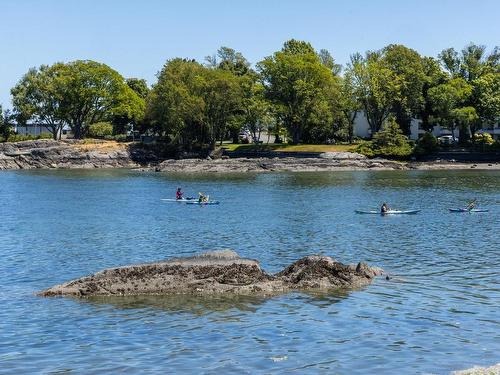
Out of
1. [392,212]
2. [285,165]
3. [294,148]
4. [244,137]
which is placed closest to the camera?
[392,212]

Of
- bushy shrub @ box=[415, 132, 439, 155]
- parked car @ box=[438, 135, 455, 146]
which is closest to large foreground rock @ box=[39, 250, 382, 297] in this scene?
bushy shrub @ box=[415, 132, 439, 155]

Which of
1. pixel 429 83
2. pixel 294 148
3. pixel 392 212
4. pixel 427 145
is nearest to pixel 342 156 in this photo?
pixel 294 148

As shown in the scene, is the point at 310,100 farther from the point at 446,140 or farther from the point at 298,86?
the point at 446,140

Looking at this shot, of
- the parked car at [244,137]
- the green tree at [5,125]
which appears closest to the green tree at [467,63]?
the parked car at [244,137]

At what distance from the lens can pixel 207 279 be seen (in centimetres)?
2817

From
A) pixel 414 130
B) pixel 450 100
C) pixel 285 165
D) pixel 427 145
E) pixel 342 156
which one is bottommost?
pixel 285 165

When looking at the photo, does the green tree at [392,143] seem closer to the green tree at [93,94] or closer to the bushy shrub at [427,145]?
the bushy shrub at [427,145]

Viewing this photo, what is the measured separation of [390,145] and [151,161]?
169ft

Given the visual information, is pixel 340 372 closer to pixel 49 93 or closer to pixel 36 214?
pixel 36 214

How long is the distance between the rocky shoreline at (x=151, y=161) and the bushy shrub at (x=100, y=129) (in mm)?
13924

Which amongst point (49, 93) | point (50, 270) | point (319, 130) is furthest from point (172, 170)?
point (50, 270)

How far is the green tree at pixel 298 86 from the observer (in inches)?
5773

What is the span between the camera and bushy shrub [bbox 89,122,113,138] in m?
170

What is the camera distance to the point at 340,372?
18.9 m
